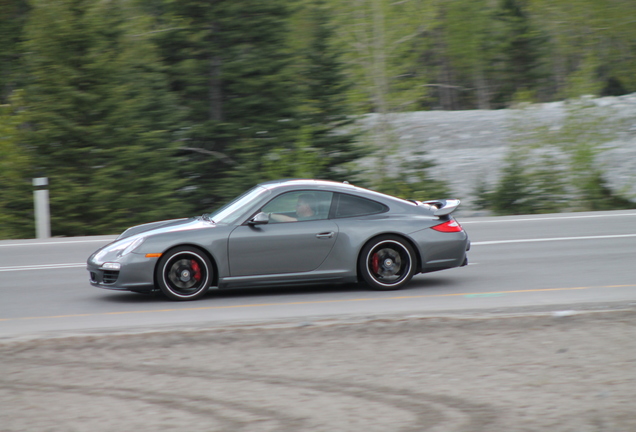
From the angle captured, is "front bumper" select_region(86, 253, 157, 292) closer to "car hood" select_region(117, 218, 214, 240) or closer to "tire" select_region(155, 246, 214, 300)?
"tire" select_region(155, 246, 214, 300)

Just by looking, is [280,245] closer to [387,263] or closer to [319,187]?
[319,187]

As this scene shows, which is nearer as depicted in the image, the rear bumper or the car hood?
the car hood

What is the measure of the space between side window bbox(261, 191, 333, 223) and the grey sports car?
1 centimetres

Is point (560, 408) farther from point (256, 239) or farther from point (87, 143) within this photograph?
point (87, 143)

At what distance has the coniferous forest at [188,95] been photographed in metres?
17.2

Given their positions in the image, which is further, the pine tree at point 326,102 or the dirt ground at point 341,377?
the pine tree at point 326,102

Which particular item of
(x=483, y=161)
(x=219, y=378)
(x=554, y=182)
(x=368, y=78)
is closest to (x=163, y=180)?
(x=368, y=78)

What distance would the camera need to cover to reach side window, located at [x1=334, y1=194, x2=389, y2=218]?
8.55 meters

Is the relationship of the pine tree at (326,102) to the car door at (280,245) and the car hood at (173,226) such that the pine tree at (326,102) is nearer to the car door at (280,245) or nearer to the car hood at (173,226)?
the car hood at (173,226)

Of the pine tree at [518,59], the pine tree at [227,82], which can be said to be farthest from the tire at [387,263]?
the pine tree at [518,59]

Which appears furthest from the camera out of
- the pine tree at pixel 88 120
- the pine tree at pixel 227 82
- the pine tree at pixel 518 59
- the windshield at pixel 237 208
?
the pine tree at pixel 518 59

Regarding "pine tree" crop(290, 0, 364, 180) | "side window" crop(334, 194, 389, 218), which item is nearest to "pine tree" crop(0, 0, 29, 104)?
"pine tree" crop(290, 0, 364, 180)

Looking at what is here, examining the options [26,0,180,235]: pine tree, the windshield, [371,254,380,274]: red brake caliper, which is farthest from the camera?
[26,0,180,235]: pine tree

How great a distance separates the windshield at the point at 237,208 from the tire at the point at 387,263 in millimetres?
1340
